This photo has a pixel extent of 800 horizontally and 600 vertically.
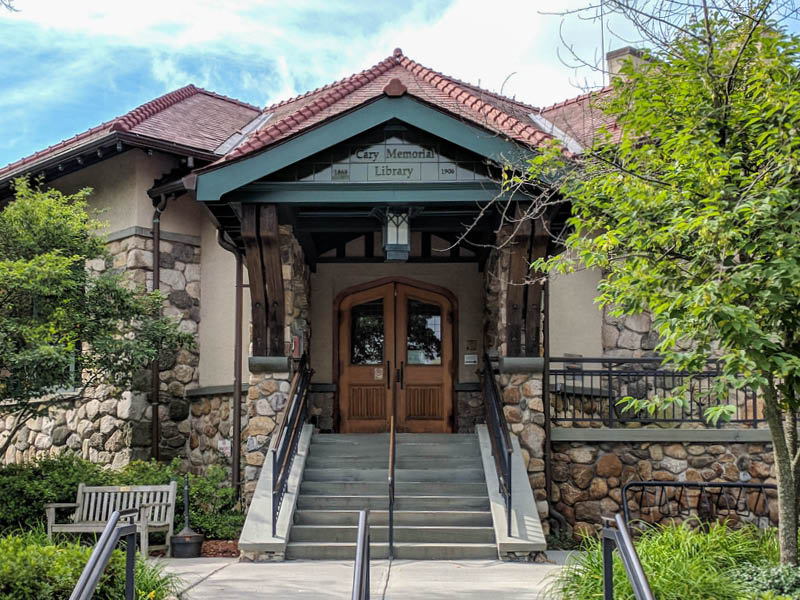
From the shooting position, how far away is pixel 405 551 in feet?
28.9

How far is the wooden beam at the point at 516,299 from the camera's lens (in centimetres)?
1004

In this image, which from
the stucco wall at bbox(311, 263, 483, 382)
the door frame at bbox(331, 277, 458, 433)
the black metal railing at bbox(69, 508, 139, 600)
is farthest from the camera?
the stucco wall at bbox(311, 263, 483, 382)

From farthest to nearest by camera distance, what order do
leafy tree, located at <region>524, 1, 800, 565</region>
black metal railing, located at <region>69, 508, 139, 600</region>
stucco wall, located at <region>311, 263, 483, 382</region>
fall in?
stucco wall, located at <region>311, 263, 483, 382</region>, leafy tree, located at <region>524, 1, 800, 565</region>, black metal railing, located at <region>69, 508, 139, 600</region>

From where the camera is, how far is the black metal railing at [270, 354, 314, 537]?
9.00 meters

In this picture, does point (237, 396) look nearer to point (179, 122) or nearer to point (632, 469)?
point (179, 122)

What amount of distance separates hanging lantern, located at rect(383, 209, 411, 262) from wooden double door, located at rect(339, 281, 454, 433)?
8.87 ft

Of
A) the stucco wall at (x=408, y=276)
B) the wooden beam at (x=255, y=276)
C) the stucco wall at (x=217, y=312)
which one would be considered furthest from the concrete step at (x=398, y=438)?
the stucco wall at (x=217, y=312)

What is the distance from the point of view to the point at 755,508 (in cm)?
1042

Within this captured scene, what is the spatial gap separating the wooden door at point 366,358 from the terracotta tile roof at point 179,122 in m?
3.27

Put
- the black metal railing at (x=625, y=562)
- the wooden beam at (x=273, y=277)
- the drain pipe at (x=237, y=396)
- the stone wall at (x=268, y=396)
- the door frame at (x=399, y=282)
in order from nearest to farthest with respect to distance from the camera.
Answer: the black metal railing at (x=625, y=562) → the wooden beam at (x=273, y=277) → the stone wall at (x=268, y=396) → the drain pipe at (x=237, y=396) → the door frame at (x=399, y=282)

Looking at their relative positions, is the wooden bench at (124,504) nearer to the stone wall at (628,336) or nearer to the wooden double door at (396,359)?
the wooden double door at (396,359)

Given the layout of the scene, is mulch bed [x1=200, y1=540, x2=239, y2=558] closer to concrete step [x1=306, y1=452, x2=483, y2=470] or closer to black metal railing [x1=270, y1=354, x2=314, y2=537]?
black metal railing [x1=270, y1=354, x2=314, y2=537]

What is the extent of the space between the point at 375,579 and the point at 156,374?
19.6 ft

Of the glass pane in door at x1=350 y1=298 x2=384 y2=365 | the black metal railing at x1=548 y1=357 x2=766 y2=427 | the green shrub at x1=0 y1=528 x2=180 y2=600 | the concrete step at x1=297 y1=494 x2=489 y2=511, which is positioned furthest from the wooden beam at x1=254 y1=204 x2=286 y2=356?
the green shrub at x1=0 y1=528 x2=180 y2=600
